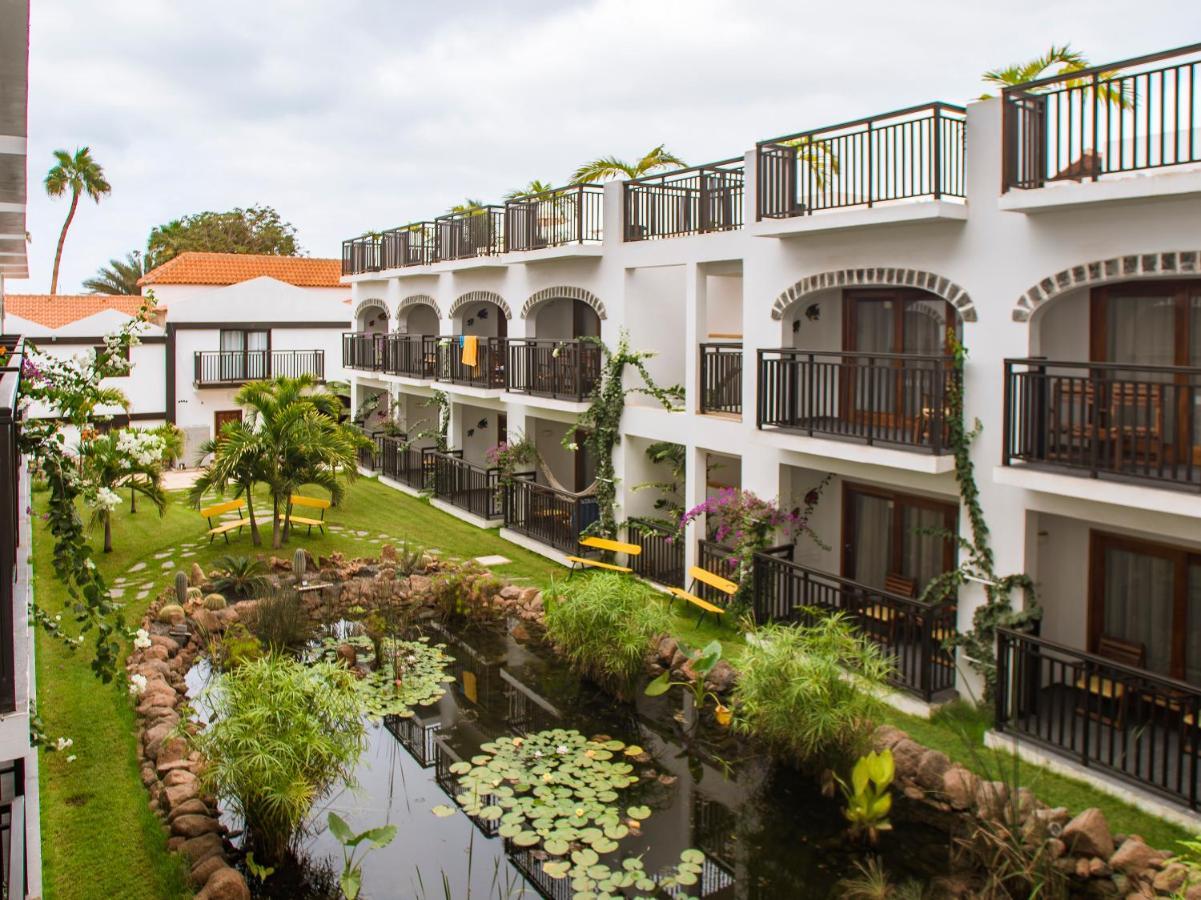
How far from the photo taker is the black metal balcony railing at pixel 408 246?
90.2 ft

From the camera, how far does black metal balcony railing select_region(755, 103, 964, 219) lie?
12.3 meters

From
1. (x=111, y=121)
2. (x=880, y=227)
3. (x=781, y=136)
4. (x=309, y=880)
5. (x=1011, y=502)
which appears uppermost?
(x=111, y=121)

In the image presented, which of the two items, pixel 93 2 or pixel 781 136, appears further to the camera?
pixel 781 136

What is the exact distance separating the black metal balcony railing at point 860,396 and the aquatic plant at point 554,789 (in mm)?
5180

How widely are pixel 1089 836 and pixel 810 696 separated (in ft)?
9.08

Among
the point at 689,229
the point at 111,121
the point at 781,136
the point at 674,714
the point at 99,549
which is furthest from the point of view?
the point at 111,121

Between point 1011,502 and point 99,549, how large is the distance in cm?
1655

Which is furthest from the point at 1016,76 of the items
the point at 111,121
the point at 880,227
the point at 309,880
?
the point at 111,121

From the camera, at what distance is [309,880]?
29.6ft

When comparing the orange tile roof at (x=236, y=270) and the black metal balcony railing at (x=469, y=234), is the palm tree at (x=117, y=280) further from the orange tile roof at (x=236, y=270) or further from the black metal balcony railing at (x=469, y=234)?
the black metal balcony railing at (x=469, y=234)

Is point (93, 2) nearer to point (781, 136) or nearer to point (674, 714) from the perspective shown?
point (781, 136)

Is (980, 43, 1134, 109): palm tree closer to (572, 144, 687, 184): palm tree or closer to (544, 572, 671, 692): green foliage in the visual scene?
(544, 572, 671, 692): green foliage

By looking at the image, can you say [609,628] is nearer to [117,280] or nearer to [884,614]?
[884,614]

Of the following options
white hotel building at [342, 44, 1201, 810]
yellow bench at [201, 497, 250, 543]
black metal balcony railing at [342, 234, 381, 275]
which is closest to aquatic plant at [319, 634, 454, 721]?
white hotel building at [342, 44, 1201, 810]
